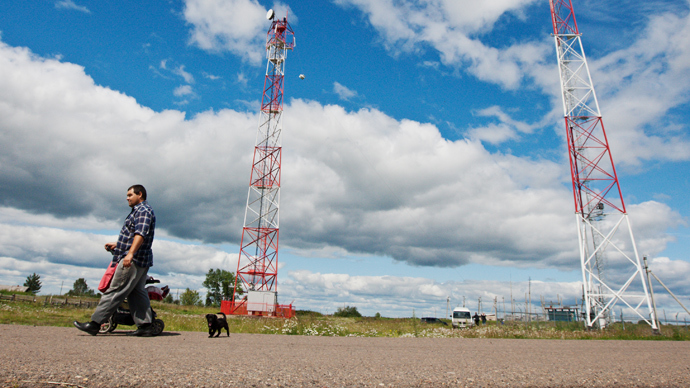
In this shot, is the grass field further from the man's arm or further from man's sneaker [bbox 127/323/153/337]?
the man's arm

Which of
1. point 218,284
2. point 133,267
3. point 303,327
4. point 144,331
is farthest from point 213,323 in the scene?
point 218,284

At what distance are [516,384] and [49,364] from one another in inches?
120

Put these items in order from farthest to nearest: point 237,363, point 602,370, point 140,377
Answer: point 602,370, point 237,363, point 140,377

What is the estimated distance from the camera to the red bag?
15.9ft

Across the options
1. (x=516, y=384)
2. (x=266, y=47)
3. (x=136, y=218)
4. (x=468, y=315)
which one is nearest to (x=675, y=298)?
(x=468, y=315)

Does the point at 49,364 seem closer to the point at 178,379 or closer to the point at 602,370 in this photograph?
the point at 178,379

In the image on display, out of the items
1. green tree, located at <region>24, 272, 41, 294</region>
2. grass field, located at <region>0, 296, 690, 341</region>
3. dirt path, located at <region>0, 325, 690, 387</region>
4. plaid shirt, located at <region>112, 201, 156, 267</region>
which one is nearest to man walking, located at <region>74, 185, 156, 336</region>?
plaid shirt, located at <region>112, 201, 156, 267</region>

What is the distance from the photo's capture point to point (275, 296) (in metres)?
29.5

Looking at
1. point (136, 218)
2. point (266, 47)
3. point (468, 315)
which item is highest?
point (266, 47)

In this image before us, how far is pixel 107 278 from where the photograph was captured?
4.86 metres

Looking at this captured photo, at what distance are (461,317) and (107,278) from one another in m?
33.6

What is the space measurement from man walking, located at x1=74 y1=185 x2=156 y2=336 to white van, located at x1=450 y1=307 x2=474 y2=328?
1228 inches

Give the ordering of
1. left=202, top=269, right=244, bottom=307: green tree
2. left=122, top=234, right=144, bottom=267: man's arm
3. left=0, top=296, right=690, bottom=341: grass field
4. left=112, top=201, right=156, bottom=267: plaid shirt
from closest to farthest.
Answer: left=122, top=234, right=144, bottom=267: man's arm
left=112, top=201, right=156, bottom=267: plaid shirt
left=0, top=296, right=690, bottom=341: grass field
left=202, top=269, right=244, bottom=307: green tree

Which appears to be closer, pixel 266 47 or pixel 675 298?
pixel 675 298
